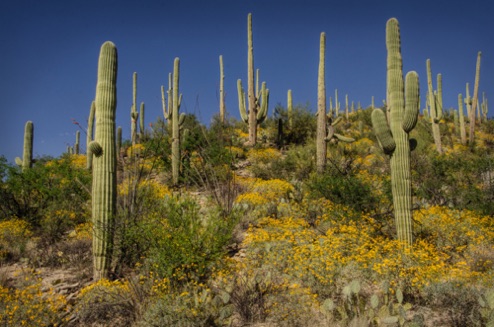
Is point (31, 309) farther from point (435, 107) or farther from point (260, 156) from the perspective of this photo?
point (435, 107)

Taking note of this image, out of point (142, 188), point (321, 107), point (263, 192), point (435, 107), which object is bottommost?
point (263, 192)

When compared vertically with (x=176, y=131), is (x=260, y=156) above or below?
below

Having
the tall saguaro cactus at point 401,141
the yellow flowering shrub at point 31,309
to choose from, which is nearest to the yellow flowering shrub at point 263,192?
the tall saguaro cactus at point 401,141

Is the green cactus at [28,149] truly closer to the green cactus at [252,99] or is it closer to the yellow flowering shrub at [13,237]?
the yellow flowering shrub at [13,237]

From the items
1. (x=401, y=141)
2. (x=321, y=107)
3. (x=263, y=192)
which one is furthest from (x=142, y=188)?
(x=321, y=107)

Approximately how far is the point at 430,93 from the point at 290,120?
23.1ft

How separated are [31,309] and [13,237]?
3.81 metres

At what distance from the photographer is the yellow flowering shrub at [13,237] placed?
746 centimetres

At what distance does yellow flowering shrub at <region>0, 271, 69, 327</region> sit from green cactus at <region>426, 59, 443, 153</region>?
16.7 metres

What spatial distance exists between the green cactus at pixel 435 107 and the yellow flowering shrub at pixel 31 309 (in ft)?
Result: 54.8

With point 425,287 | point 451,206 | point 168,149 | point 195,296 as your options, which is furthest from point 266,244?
point 168,149

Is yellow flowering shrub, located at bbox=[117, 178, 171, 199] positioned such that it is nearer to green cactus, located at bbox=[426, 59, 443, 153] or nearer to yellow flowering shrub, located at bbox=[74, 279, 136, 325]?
yellow flowering shrub, located at bbox=[74, 279, 136, 325]

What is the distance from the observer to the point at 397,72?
7.59 m

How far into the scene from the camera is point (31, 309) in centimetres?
489
